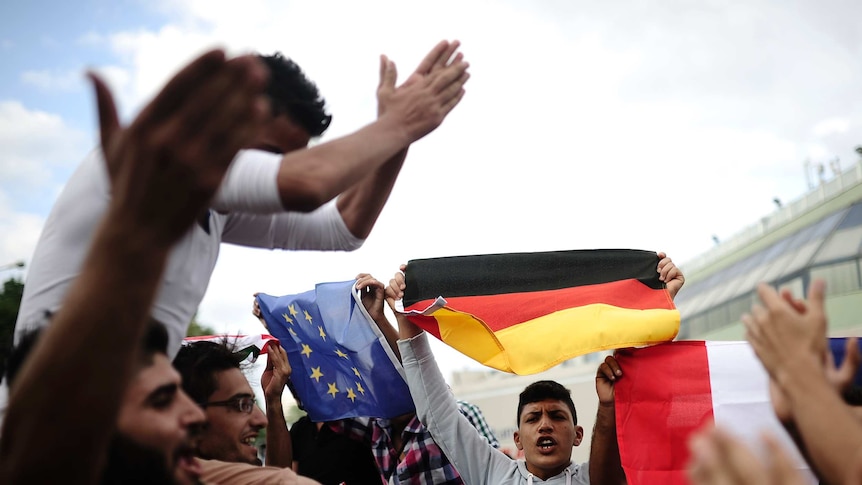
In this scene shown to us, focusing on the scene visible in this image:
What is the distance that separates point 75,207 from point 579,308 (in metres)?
3.29

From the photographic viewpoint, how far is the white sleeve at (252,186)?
2.05 metres

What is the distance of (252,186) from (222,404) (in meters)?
1.82

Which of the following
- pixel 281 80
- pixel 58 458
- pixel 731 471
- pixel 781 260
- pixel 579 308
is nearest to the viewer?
pixel 731 471

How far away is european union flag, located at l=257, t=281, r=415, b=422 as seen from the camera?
5258 mm

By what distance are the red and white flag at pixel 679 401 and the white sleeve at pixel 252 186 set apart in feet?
9.83

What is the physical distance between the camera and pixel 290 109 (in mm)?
2535

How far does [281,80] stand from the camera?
258 cm

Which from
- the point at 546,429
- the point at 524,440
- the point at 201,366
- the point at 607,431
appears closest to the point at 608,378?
the point at 607,431

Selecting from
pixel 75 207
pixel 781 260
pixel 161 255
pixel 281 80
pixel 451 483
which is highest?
pixel 781 260

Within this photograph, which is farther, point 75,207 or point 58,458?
point 75,207

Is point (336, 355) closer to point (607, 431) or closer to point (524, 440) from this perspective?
point (524, 440)

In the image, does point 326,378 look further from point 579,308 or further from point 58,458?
point 58,458

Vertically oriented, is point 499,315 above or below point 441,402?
above

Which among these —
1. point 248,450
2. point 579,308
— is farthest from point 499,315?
point 248,450
